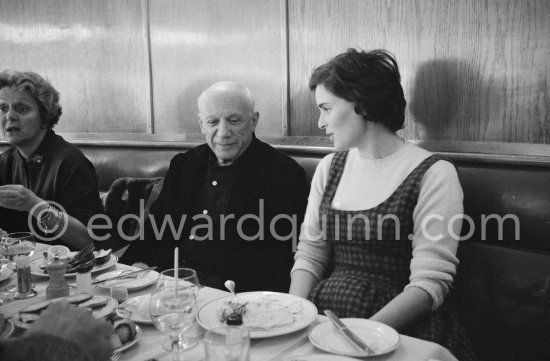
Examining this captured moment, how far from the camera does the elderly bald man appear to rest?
2293 millimetres

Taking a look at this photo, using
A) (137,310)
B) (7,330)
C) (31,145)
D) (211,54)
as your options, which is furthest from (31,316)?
(211,54)

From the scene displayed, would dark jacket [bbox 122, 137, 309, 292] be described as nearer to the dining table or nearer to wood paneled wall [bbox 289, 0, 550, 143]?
wood paneled wall [bbox 289, 0, 550, 143]

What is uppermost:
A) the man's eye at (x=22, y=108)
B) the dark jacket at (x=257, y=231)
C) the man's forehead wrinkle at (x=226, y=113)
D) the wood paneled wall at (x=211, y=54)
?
the wood paneled wall at (x=211, y=54)

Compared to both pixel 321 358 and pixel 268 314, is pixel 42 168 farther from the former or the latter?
pixel 321 358

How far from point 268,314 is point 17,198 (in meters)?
1.51

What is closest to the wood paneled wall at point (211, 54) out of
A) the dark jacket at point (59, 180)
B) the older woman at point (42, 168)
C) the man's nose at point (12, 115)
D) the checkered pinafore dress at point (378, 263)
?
the older woman at point (42, 168)

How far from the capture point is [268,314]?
1.23 metres

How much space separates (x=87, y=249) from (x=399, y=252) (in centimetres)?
107

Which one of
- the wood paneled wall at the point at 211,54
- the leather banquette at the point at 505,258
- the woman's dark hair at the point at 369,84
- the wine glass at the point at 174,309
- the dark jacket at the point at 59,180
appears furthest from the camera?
the wood paneled wall at the point at 211,54

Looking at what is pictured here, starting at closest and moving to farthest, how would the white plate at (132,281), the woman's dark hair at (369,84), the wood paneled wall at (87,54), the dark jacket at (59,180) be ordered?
the white plate at (132,281) → the woman's dark hair at (369,84) → the dark jacket at (59,180) → the wood paneled wall at (87,54)

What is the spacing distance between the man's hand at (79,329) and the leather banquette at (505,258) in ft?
4.54

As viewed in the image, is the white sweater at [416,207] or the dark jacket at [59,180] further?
the dark jacket at [59,180]

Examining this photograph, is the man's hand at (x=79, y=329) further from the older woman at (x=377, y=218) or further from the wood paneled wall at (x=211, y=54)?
the wood paneled wall at (x=211, y=54)

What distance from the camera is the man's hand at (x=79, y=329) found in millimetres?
917
